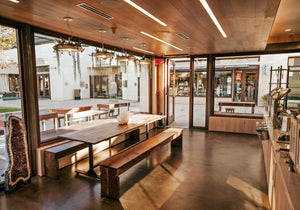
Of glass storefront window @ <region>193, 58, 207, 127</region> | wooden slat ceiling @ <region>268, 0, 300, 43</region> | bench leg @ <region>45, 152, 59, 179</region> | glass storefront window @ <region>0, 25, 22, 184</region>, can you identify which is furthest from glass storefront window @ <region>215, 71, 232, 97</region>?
glass storefront window @ <region>0, 25, 22, 184</region>

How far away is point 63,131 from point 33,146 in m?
0.74

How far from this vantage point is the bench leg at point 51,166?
3.65 metres

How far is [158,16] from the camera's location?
3164mm

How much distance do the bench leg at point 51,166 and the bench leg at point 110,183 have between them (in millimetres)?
1118

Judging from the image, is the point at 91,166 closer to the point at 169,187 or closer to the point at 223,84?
the point at 169,187

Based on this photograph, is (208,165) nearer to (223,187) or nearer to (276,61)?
(223,187)

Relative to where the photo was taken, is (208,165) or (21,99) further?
(208,165)

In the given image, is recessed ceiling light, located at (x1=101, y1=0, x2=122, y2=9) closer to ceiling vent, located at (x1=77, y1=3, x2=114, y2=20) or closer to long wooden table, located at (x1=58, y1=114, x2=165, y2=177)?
ceiling vent, located at (x1=77, y1=3, x2=114, y2=20)

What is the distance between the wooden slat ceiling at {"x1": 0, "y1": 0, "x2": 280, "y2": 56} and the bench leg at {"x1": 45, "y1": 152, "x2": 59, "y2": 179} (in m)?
2.35

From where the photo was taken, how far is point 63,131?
4402mm

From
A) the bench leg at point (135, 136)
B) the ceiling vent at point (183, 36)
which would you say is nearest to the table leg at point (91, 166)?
the bench leg at point (135, 136)

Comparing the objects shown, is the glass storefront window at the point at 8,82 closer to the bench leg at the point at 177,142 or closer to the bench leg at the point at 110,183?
the bench leg at the point at 110,183

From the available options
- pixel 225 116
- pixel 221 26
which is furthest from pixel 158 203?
pixel 225 116

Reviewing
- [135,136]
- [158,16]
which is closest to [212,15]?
[158,16]
